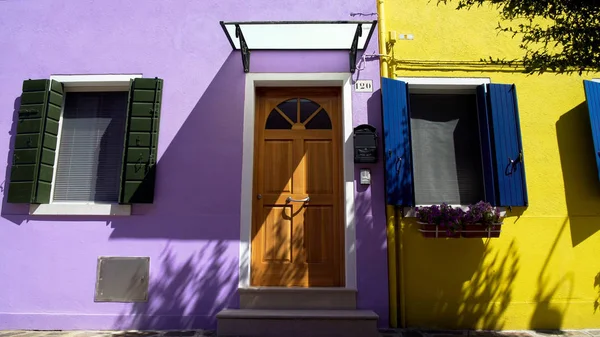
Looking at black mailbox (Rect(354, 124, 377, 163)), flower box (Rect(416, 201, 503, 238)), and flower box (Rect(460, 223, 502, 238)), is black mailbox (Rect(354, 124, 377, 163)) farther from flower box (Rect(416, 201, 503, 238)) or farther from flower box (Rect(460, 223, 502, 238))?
flower box (Rect(460, 223, 502, 238))

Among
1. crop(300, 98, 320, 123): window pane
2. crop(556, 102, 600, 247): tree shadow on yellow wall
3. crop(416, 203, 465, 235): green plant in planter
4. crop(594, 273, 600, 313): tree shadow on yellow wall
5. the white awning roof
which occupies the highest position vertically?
the white awning roof

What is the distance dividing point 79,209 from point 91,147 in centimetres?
79

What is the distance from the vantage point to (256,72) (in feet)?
14.5

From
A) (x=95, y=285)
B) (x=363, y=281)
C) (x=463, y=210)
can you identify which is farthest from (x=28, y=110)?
(x=463, y=210)

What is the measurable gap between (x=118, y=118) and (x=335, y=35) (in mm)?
2805

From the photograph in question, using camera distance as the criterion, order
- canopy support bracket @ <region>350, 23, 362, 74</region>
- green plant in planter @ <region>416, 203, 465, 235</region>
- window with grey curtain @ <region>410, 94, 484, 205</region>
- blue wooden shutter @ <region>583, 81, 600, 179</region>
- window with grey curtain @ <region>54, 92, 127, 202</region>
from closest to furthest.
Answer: green plant in planter @ <region>416, 203, 465, 235</region>, canopy support bracket @ <region>350, 23, 362, 74</region>, blue wooden shutter @ <region>583, 81, 600, 179</region>, window with grey curtain @ <region>410, 94, 484, 205</region>, window with grey curtain @ <region>54, 92, 127, 202</region>

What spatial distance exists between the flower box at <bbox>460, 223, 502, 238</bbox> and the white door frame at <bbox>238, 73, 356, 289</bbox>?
114cm

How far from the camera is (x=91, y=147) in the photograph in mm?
4480

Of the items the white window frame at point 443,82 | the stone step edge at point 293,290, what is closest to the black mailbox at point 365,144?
→ the white window frame at point 443,82

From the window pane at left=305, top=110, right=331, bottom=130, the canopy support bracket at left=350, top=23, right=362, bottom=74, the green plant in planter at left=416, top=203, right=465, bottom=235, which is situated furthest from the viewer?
the window pane at left=305, top=110, right=331, bottom=130

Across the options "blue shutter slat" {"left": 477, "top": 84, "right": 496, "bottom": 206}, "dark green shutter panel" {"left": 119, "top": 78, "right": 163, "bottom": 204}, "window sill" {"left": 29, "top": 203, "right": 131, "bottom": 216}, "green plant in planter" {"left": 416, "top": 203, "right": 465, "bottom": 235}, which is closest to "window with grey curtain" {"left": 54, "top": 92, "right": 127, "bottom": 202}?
"window sill" {"left": 29, "top": 203, "right": 131, "bottom": 216}

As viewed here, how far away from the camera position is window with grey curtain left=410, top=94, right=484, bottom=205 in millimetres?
4270

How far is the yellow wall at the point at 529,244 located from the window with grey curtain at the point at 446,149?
0.36 metres

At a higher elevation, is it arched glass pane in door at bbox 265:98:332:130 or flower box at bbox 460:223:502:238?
arched glass pane in door at bbox 265:98:332:130
